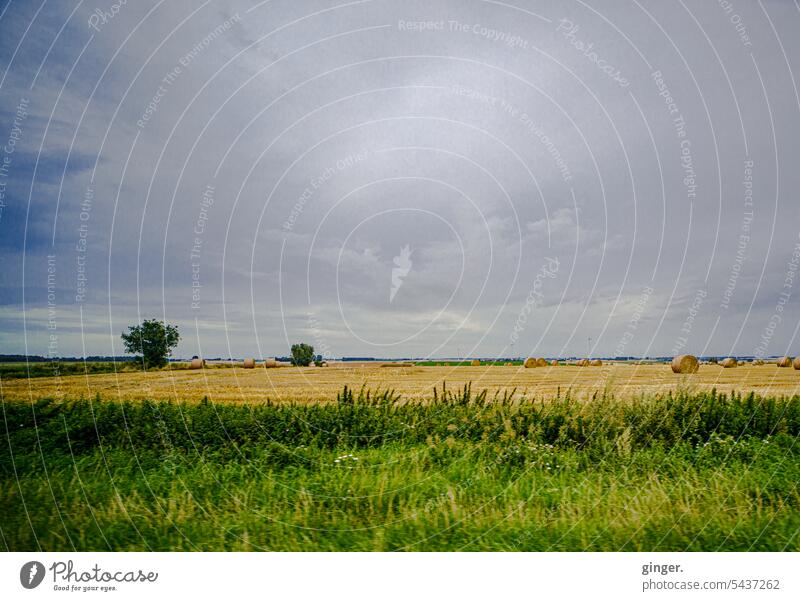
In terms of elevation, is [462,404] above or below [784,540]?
above

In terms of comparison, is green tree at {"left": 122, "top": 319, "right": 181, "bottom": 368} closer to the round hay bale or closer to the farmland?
the farmland

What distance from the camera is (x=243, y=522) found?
5.45 meters

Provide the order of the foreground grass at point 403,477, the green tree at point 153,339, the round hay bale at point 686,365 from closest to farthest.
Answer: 1. the foreground grass at point 403,477
2. the green tree at point 153,339
3. the round hay bale at point 686,365

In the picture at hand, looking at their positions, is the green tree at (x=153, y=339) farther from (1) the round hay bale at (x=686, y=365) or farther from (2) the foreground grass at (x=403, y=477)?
(1) the round hay bale at (x=686, y=365)

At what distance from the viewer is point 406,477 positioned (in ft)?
21.1

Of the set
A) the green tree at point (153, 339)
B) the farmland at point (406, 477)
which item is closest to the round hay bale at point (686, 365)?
the farmland at point (406, 477)

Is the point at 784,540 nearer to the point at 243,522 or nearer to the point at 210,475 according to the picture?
the point at 243,522

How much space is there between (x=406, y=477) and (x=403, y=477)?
8 cm

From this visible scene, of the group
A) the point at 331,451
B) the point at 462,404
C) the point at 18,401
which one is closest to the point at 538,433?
the point at 462,404
